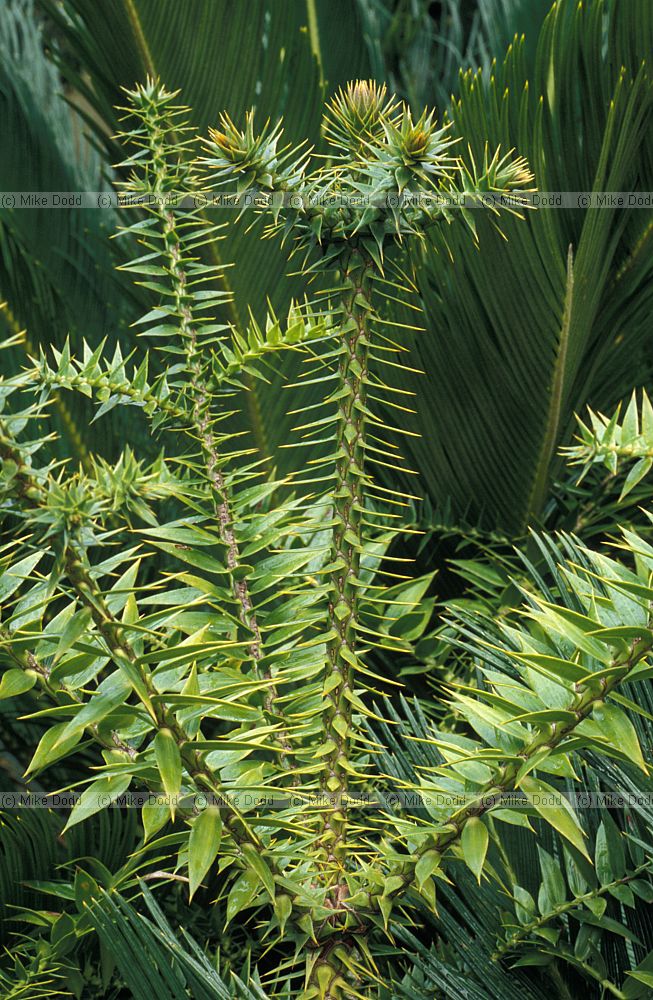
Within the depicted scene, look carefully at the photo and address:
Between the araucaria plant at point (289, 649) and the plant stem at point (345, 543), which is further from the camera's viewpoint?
the plant stem at point (345, 543)

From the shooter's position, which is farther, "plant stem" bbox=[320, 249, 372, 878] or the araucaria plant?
"plant stem" bbox=[320, 249, 372, 878]

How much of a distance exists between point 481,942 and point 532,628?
0.85 ft

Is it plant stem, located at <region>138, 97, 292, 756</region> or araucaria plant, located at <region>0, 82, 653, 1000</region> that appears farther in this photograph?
plant stem, located at <region>138, 97, 292, 756</region>

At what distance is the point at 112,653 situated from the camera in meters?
0.37

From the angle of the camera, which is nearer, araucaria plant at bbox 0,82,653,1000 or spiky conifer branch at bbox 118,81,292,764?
araucaria plant at bbox 0,82,653,1000

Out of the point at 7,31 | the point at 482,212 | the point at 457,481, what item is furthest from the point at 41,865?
the point at 7,31

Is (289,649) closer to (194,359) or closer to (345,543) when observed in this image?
(345,543)

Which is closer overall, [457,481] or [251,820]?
[251,820]

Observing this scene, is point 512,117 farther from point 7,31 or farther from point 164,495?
point 7,31

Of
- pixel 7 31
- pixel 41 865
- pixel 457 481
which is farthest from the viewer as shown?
pixel 7 31

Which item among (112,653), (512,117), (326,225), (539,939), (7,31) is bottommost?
(539,939)

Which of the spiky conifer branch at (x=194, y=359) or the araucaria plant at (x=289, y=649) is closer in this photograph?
the araucaria plant at (x=289, y=649)

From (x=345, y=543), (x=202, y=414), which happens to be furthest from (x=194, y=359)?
(x=345, y=543)

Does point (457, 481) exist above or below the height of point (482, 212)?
below
